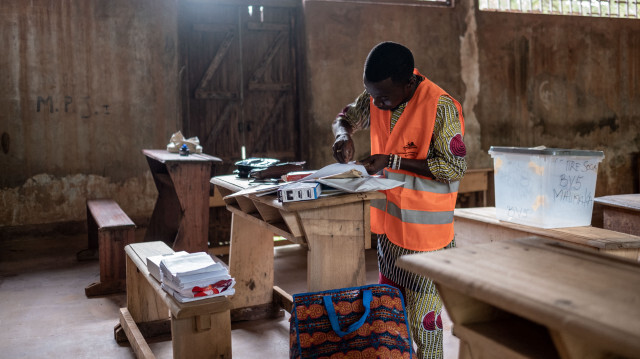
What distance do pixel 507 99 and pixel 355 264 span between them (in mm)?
6694

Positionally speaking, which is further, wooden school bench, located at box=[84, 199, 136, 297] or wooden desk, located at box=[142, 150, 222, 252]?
wooden desk, located at box=[142, 150, 222, 252]

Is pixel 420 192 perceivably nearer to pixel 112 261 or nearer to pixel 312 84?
pixel 112 261

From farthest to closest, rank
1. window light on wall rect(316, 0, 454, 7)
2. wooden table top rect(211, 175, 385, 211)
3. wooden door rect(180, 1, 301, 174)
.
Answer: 1. window light on wall rect(316, 0, 454, 7)
2. wooden door rect(180, 1, 301, 174)
3. wooden table top rect(211, 175, 385, 211)

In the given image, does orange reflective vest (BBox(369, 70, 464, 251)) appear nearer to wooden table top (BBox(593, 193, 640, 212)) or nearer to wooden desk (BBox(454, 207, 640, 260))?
wooden desk (BBox(454, 207, 640, 260))

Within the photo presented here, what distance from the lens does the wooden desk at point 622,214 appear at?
3.88 m

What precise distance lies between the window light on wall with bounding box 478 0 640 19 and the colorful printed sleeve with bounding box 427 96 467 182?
6.47 meters

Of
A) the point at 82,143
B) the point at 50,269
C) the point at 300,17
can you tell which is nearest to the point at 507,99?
the point at 300,17

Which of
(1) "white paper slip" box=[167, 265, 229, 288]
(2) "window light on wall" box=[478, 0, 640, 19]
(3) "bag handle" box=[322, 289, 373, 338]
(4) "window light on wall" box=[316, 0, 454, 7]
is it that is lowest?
(3) "bag handle" box=[322, 289, 373, 338]

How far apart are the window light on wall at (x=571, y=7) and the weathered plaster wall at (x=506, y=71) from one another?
144 mm

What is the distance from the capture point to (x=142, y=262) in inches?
131

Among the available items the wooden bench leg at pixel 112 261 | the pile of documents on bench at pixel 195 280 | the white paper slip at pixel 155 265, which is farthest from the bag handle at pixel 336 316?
the wooden bench leg at pixel 112 261

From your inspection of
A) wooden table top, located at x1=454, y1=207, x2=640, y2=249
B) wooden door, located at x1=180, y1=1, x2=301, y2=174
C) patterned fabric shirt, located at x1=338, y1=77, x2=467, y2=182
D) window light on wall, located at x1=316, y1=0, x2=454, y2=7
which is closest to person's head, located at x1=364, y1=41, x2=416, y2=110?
patterned fabric shirt, located at x1=338, y1=77, x2=467, y2=182

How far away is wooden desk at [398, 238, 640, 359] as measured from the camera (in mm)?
1005

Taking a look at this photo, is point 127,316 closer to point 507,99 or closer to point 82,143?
point 82,143
